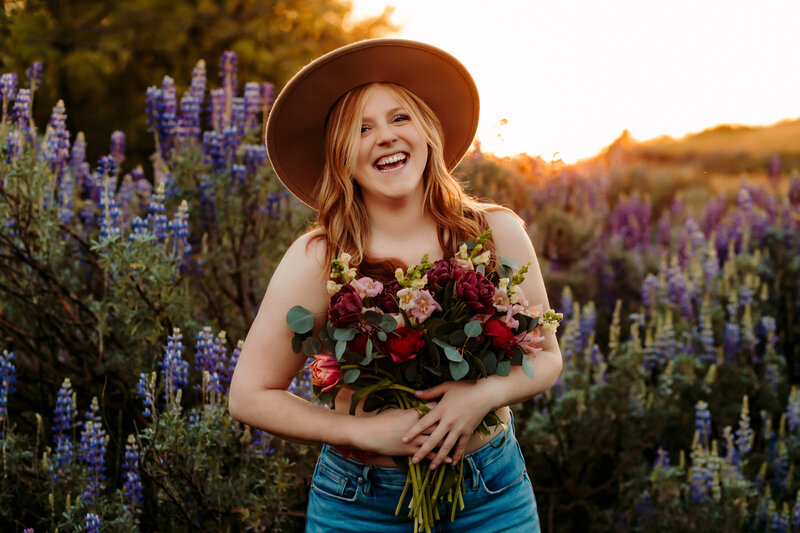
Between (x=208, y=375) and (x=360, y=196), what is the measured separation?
101cm

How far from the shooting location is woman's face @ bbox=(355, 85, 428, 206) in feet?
6.95

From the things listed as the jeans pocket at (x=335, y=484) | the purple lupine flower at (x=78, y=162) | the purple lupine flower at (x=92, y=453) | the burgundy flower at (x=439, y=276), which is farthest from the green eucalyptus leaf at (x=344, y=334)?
the purple lupine flower at (x=78, y=162)

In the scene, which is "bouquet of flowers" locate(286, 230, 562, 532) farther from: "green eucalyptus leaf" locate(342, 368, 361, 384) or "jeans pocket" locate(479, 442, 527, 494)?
"jeans pocket" locate(479, 442, 527, 494)

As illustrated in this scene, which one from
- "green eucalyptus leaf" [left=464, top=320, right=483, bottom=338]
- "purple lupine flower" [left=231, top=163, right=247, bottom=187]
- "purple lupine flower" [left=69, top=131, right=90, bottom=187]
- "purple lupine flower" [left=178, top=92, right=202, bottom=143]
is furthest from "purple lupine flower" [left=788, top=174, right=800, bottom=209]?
"green eucalyptus leaf" [left=464, top=320, right=483, bottom=338]

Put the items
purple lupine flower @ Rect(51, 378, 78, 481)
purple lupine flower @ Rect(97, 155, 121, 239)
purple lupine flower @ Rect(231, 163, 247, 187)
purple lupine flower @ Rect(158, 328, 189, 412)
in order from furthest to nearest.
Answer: purple lupine flower @ Rect(231, 163, 247, 187), purple lupine flower @ Rect(97, 155, 121, 239), purple lupine flower @ Rect(51, 378, 78, 481), purple lupine flower @ Rect(158, 328, 189, 412)

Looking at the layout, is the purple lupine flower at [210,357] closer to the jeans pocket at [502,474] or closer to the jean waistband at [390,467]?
the jean waistband at [390,467]

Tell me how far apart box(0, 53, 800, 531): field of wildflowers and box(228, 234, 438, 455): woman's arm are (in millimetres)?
860

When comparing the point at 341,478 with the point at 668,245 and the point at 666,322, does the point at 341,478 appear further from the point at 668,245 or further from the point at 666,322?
the point at 668,245

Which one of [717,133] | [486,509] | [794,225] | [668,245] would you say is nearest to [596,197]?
[668,245]

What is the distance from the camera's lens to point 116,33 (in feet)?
29.4

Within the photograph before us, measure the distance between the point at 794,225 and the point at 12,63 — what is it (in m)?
6.95

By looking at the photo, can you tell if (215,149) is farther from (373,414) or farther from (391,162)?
(373,414)

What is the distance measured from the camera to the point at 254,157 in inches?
158

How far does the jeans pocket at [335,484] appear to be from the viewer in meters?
2.00
